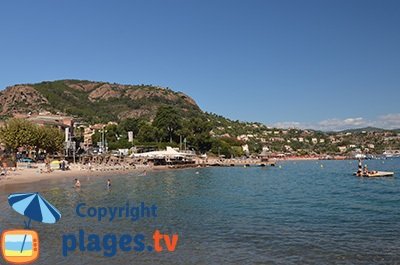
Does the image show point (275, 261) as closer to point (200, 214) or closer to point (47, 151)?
point (200, 214)

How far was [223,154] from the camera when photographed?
144 metres

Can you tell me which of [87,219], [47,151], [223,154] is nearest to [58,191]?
[87,219]

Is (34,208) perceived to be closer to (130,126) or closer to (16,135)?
(16,135)

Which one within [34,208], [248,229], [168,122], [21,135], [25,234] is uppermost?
[168,122]

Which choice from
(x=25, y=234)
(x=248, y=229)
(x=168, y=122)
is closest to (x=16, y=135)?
(x=248, y=229)

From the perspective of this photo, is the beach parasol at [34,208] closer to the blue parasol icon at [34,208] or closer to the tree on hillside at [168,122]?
the blue parasol icon at [34,208]

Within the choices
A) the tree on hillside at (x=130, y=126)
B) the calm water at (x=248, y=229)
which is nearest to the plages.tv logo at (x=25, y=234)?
the calm water at (x=248, y=229)

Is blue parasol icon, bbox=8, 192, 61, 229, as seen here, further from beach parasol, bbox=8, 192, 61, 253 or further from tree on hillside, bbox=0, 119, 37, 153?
tree on hillside, bbox=0, 119, 37, 153

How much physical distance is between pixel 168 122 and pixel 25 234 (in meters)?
118

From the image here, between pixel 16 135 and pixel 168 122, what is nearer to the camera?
pixel 16 135

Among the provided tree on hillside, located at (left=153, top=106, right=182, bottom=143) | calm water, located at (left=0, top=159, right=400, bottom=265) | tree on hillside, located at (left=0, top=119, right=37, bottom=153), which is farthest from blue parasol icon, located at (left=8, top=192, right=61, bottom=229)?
tree on hillside, located at (left=153, top=106, right=182, bottom=143)

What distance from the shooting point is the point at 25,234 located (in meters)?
10.1

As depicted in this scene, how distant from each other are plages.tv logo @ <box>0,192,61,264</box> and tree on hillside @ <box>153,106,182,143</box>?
117 metres

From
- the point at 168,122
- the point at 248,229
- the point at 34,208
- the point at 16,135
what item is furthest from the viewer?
the point at 168,122
